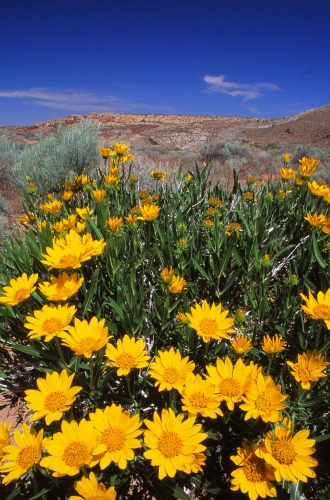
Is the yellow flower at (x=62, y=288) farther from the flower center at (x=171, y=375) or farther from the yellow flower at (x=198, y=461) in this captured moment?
the yellow flower at (x=198, y=461)

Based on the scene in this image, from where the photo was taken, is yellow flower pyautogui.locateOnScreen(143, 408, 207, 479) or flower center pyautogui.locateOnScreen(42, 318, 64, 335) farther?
flower center pyautogui.locateOnScreen(42, 318, 64, 335)

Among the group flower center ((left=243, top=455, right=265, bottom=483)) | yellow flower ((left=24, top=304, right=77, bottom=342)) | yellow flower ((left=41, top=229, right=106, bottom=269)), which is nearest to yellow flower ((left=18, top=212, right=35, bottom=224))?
yellow flower ((left=41, top=229, right=106, bottom=269))

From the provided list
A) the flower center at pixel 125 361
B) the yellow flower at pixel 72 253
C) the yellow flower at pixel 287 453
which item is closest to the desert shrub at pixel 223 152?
the yellow flower at pixel 72 253

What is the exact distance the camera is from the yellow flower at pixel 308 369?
4.71 ft

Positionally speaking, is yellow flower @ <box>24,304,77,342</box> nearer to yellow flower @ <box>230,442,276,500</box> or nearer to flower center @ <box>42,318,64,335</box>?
flower center @ <box>42,318,64,335</box>

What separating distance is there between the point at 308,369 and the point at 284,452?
0.34 meters

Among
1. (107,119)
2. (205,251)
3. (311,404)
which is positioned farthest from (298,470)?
(107,119)

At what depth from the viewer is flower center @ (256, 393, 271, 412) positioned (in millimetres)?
1299

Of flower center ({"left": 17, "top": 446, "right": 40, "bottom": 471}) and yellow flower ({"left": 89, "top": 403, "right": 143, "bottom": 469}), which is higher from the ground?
yellow flower ({"left": 89, "top": 403, "right": 143, "bottom": 469})

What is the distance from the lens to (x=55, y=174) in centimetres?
813

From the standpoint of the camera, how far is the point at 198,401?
1.36m

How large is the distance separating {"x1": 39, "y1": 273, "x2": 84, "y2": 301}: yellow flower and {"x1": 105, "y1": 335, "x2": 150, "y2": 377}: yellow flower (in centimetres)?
32

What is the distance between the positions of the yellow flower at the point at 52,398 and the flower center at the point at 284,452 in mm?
787

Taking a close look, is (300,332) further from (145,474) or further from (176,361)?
(145,474)
